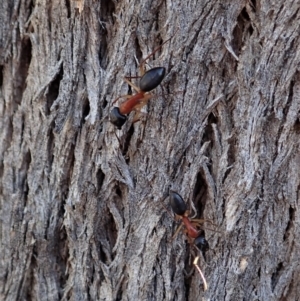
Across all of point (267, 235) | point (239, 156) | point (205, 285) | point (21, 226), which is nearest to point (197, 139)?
point (239, 156)

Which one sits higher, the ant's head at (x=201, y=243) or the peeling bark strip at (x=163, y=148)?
the peeling bark strip at (x=163, y=148)

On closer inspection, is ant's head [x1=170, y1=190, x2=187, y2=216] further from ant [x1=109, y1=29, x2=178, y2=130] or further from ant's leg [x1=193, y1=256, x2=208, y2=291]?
ant [x1=109, y1=29, x2=178, y2=130]

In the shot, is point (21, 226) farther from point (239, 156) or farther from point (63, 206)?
point (239, 156)

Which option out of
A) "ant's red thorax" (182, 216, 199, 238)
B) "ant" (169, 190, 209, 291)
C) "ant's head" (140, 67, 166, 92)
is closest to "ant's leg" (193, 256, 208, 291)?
"ant" (169, 190, 209, 291)

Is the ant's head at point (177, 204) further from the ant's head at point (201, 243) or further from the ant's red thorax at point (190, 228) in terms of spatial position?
the ant's head at point (201, 243)

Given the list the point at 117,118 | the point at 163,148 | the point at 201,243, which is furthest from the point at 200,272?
the point at 117,118

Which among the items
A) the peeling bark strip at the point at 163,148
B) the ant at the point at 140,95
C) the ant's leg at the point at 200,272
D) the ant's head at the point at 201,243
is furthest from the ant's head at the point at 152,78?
the ant's leg at the point at 200,272
